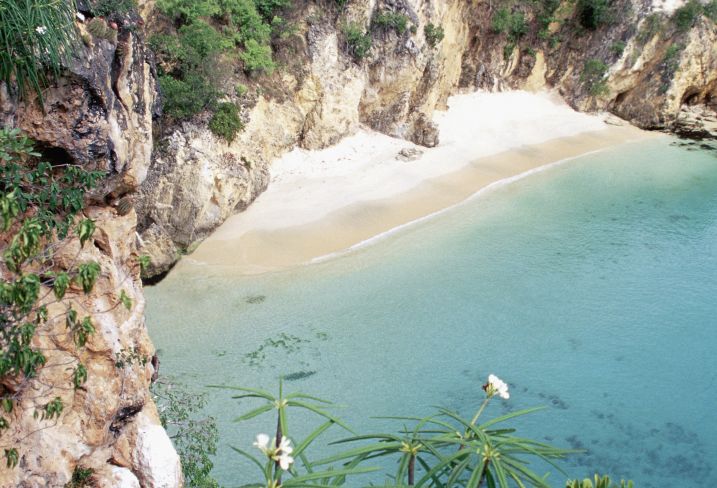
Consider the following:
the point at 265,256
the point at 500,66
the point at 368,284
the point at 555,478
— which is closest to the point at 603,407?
the point at 555,478

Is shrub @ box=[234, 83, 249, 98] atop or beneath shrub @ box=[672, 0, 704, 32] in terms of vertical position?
beneath

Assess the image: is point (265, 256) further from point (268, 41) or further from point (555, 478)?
point (555, 478)

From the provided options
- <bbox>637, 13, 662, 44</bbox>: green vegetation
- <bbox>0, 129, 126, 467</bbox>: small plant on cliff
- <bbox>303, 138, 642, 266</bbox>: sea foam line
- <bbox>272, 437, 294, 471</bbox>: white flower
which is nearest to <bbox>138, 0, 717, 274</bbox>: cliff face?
<bbox>637, 13, 662, 44</bbox>: green vegetation

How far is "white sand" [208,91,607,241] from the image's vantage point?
1822cm

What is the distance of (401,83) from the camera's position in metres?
22.7

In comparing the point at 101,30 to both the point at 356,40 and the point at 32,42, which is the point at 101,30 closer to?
the point at 32,42

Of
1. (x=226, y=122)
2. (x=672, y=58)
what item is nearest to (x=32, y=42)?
(x=226, y=122)

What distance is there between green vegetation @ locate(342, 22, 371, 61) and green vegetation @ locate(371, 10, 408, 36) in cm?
62

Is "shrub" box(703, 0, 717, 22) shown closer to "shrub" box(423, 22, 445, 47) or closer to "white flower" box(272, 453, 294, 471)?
"shrub" box(423, 22, 445, 47)

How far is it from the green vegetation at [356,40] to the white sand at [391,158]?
3.05 m

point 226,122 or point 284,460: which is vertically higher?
point 284,460

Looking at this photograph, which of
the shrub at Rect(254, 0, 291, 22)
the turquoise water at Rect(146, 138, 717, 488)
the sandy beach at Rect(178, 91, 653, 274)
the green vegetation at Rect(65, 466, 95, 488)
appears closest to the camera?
the green vegetation at Rect(65, 466, 95, 488)

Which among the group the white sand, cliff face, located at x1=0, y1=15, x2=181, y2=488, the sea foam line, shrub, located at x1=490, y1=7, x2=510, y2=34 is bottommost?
the sea foam line

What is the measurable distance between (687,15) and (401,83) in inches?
564
